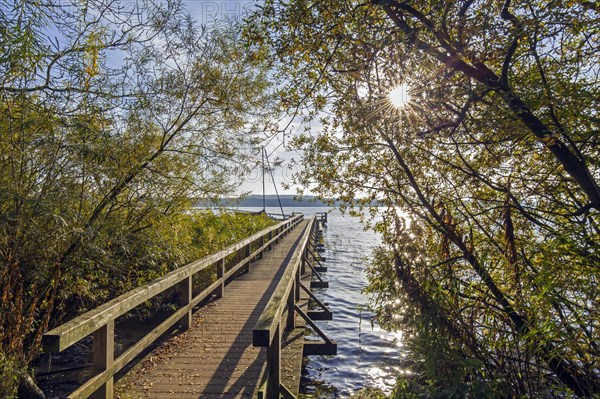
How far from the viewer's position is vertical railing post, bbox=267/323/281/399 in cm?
350

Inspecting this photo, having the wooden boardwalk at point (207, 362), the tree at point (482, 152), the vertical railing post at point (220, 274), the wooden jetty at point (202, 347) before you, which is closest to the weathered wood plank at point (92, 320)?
the wooden jetty at point (202, 347)

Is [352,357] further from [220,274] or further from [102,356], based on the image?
[102,356]

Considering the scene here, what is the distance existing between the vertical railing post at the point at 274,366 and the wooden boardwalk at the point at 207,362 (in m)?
0.17

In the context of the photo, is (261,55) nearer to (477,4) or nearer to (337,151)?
(337,151)

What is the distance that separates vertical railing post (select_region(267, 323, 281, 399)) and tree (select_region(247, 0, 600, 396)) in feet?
4.28

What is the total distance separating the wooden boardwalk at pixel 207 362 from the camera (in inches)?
143

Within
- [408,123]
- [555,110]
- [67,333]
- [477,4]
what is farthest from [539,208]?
[67,333]

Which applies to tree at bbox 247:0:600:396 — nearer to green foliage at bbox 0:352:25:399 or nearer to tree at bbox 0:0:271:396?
tree at bbox 0:0:271:396

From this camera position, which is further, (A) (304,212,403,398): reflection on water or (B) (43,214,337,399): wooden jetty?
(A) (304,212,403,398): reflection on water

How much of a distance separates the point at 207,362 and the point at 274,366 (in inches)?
42.8

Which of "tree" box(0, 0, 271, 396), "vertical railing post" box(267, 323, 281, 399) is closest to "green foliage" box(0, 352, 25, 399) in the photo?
"tree" box(0, 0, 271, 396)

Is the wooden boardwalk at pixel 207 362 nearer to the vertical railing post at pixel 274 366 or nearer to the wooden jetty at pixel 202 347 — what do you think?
the wooden jetty at pixel 202 347

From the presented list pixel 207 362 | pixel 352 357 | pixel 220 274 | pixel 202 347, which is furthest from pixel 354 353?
pixel 207 362

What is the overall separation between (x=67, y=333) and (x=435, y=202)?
3609 millimetres
